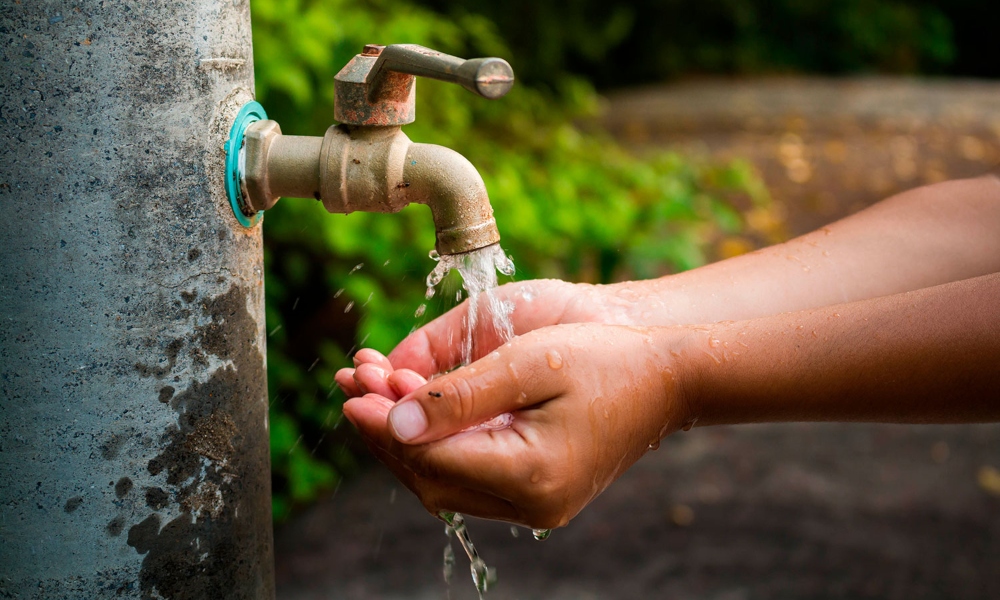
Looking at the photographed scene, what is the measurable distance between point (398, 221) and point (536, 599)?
136 centimetres

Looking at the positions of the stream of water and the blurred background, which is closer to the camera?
the stream of water

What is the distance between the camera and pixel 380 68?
113 centimetres

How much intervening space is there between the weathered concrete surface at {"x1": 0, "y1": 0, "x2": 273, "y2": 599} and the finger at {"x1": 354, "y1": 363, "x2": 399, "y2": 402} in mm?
274

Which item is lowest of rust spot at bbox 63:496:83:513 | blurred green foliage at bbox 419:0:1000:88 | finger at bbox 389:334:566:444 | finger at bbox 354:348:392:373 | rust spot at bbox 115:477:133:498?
blurred green foliage at bbox 419:0:1000:88

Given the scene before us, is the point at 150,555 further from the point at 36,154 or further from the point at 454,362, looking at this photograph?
the point at 454,362

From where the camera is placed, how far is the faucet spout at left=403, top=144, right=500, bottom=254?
119 cm

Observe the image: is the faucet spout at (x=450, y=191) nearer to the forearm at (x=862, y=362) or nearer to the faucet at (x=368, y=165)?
the faucet at (x=368, y=165)

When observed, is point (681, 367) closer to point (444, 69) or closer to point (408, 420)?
point (408, 420)

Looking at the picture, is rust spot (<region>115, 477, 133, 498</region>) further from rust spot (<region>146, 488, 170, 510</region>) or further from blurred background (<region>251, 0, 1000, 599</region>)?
blurred background (<region>251, 0, 1000, 599</region>)

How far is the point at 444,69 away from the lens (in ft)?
3.44

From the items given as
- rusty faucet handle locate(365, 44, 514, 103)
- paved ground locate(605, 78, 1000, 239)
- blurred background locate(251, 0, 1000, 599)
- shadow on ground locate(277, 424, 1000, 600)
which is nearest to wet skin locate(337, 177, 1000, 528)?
rusty faucet handle locate(365, 44, 514, 103)

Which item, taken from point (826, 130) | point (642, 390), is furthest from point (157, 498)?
point (826, 130)

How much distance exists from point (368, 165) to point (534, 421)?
41 centimetres

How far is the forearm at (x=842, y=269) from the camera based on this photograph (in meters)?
1.63
